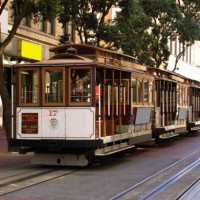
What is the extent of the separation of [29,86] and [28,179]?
274 centimetres

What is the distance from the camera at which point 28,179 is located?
1138cm

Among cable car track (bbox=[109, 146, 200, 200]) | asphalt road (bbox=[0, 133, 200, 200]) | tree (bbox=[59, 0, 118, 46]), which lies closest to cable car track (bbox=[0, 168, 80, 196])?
asphalt road (bbox=[0, 133, 200, 200])

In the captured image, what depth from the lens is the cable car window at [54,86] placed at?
42.2 ft

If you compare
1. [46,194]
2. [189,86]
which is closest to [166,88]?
[189,86]

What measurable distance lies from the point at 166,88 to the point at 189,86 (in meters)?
5.85

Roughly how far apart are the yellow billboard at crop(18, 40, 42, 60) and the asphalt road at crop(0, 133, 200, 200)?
1440 cm

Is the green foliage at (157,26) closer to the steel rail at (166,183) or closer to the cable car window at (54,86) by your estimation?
the cable car window at (54,86)

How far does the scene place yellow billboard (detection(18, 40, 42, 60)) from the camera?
97.2 feet

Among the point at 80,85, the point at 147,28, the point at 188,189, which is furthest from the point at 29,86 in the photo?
the point at 147,28

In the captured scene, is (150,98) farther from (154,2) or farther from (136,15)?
(154,2)

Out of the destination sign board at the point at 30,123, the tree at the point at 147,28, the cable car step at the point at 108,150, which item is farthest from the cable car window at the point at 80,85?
the tree at the point at 147,28

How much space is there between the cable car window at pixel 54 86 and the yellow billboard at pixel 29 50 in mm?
16940

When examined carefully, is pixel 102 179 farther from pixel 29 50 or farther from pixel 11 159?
pixel 29 50

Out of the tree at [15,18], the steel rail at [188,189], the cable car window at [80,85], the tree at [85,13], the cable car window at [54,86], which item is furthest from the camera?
the tree at [85,13]
